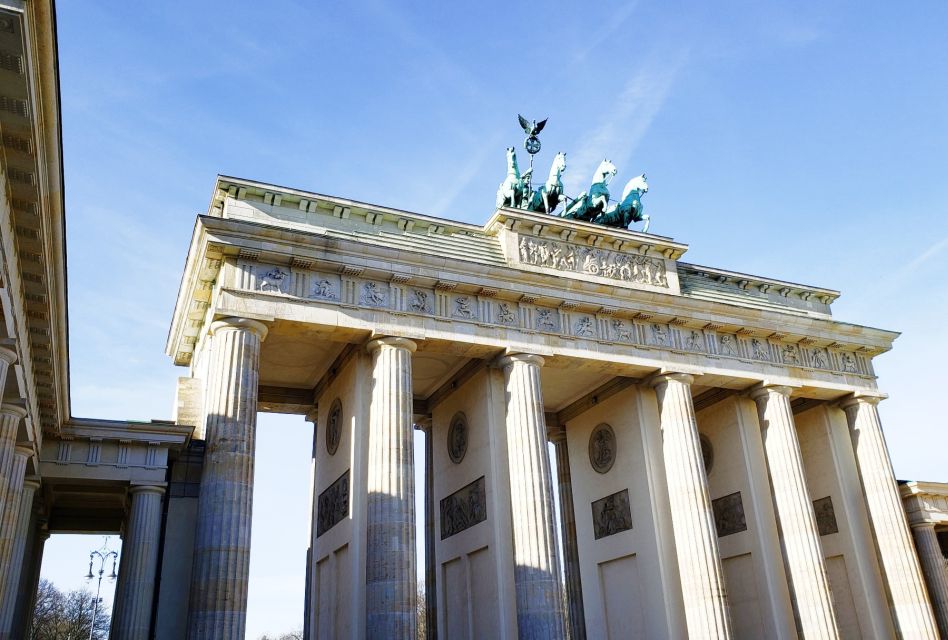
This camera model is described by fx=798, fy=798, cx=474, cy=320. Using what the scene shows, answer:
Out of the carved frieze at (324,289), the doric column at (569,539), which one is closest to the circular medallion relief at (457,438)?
the doric column at (569,539)

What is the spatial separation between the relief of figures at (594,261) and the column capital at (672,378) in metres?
3.20

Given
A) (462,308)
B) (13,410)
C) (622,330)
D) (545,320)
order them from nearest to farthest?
(13,410)
(462,308)
(545,320)
(622,330)

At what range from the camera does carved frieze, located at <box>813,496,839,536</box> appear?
28.5 meters

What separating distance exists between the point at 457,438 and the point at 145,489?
9.83 metres

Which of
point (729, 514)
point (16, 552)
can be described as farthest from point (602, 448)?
point (16, 552)

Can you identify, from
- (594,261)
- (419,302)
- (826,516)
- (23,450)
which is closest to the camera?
(23,450)

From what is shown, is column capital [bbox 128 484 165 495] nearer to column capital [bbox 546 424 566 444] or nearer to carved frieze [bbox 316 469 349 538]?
carved frieze [bbox 316 469 349 538]

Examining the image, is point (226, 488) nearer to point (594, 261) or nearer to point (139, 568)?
point (139, 568)

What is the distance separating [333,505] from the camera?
23.5 m

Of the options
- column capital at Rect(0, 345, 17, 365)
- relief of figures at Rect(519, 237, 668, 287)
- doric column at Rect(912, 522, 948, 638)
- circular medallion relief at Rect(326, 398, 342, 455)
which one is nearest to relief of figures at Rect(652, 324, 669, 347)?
relief of figures at Rect(519, 237, 668, 287)

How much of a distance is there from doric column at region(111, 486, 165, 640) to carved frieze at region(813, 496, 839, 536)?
72.5 feet

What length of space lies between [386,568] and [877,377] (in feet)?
66.6

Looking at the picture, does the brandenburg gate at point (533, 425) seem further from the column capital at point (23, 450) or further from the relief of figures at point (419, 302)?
the column capital at point (23, 450)

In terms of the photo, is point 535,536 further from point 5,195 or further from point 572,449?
point 5,195
